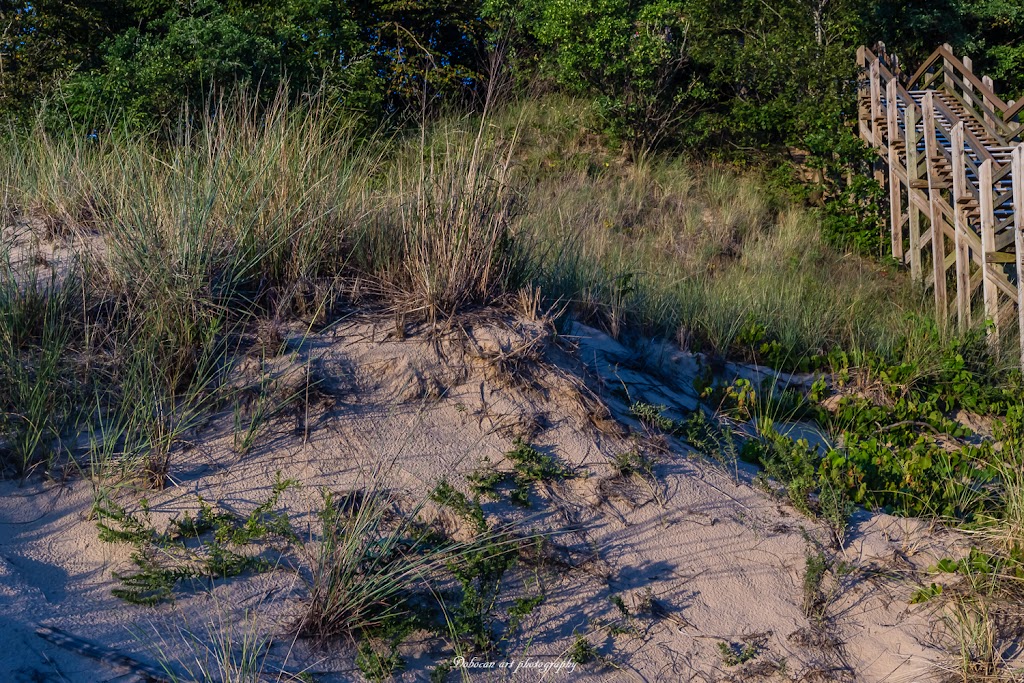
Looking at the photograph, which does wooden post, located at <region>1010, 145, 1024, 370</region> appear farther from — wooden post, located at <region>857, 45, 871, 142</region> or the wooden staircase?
wooden post, located at <region>857, 45, 871, 142</region>

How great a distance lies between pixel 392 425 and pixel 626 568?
126cm

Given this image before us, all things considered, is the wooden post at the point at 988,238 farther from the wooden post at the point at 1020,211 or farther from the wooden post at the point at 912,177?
the wooden post at the point at 912,177

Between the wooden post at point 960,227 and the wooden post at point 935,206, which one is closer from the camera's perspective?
the wooden post at point 960,227

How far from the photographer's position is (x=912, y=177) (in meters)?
11.4

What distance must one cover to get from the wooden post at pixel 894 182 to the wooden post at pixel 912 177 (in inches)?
13.6

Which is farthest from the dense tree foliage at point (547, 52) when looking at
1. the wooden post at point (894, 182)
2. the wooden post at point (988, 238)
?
the wooden post at point (988, 238)

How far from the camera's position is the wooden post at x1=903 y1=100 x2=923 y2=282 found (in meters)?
11.3

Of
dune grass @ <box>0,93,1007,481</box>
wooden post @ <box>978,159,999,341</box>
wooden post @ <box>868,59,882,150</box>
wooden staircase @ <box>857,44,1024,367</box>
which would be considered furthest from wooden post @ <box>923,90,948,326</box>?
dune grass @ <box>0,93,1007,481</box>

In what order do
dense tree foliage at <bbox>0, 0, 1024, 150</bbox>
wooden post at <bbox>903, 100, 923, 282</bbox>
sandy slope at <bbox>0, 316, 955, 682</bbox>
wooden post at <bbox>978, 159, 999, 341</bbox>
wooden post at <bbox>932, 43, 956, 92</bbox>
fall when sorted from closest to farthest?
sandy slope at <bbox>0, 316, 955, 682</bbox> → wooden post at <bbox>978, 159, 999, 341</bbox> → dense tree foliage at <bbox>0, 0, 1024, 150</bbox> → wooden post at <bbox>903, 100, 923, 282</bbox> → wooden post at <bbox>932, 43, 956, 92</bbox>

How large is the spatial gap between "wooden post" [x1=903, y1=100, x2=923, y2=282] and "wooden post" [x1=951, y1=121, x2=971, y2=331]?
134 cm

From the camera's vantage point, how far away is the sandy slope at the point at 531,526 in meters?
3.52

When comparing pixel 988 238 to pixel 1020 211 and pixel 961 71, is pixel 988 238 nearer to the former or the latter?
pixel 1020 211

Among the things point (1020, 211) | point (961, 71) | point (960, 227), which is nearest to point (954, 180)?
point (960, 227)

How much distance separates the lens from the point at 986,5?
1542cm
